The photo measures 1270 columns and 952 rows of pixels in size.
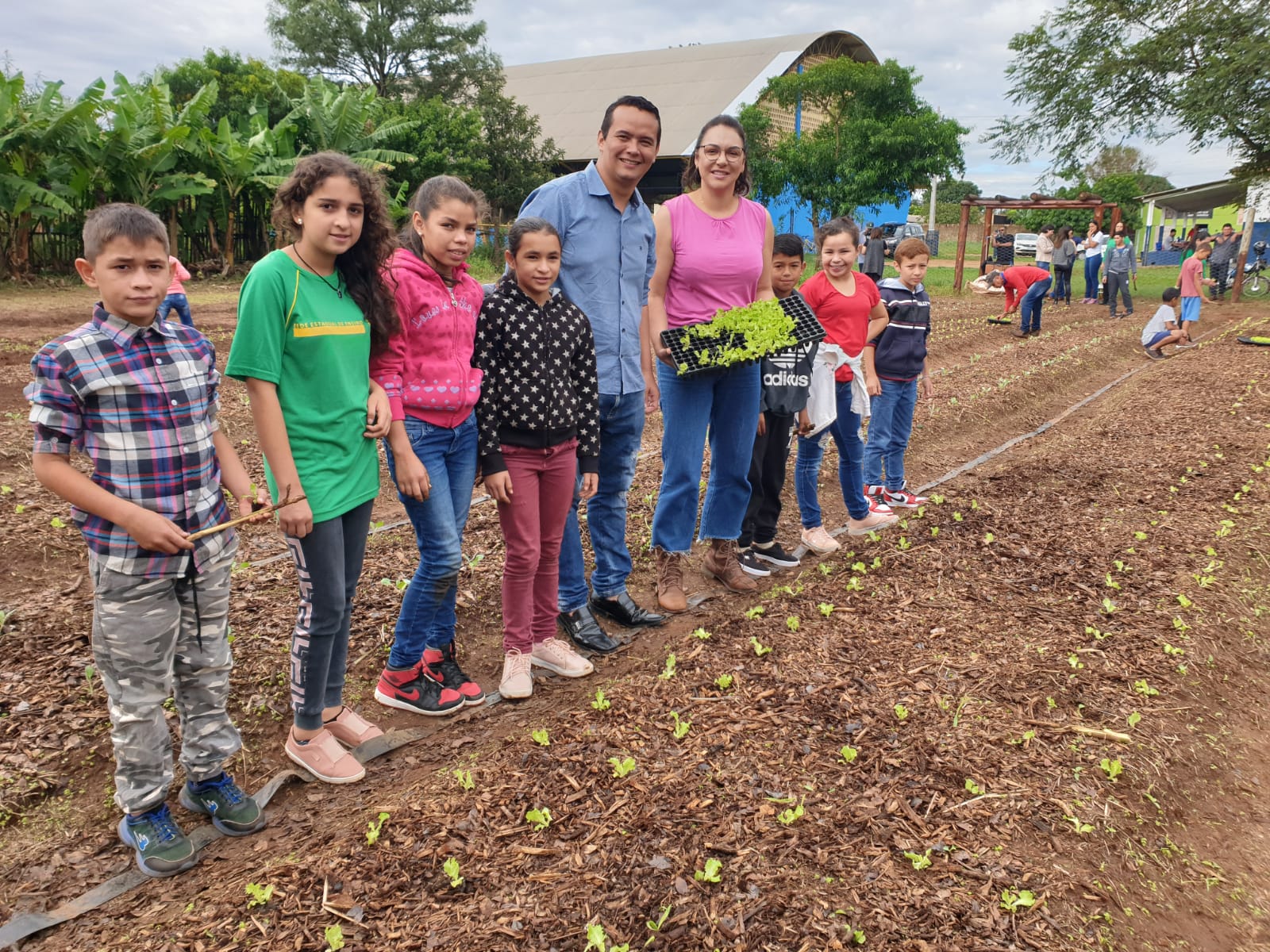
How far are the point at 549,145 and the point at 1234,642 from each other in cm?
2847

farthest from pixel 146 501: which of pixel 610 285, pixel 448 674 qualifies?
pixel 610 285

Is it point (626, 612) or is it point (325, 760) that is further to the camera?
point (626, 612)

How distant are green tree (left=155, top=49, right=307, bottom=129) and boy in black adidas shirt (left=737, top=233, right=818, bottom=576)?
990 inches

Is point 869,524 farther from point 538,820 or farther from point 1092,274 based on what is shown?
point 1092,274

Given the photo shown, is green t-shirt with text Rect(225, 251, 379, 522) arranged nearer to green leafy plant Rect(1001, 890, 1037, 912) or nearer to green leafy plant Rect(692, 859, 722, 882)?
green leafy plant Rect(692, 859, 722, 882)

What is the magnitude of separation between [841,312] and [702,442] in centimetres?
172

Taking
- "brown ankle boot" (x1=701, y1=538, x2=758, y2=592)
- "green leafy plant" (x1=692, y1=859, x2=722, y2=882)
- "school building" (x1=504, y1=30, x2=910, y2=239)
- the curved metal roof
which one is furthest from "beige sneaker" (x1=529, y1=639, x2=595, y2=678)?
the curved metal roof

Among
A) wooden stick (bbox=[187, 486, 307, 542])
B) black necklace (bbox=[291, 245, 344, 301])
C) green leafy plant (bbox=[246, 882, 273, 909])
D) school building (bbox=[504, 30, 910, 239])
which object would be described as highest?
school building (bbox=[504, 30, 910, 239])

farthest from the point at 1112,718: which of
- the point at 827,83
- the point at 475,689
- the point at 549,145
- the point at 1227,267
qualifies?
the point at 549,145

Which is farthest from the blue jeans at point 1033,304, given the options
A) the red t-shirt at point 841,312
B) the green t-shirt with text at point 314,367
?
the green t-shirt with text at point 314,367

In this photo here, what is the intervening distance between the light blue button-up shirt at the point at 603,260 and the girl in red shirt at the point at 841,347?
1.83 metres

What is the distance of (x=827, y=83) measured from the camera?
26.3 meters

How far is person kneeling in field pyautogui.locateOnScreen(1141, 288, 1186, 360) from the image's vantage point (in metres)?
14.1

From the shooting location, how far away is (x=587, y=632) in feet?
14.3
